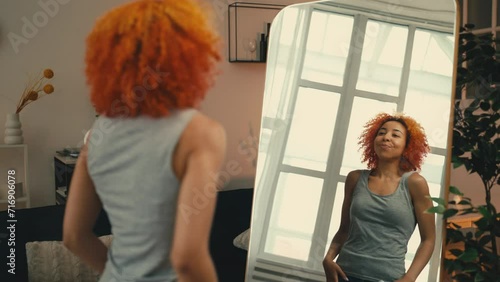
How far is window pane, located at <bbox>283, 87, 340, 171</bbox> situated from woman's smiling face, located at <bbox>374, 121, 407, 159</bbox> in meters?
0.12

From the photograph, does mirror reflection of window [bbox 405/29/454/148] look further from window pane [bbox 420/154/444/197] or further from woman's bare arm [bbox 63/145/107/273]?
woman's bare arm [bbox 63/145/107/273]

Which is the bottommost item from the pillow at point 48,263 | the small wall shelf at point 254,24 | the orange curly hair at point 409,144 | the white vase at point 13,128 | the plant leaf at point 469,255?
the pillow at point 48,263

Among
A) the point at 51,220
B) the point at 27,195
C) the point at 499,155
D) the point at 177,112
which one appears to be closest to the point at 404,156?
the point at 499,155

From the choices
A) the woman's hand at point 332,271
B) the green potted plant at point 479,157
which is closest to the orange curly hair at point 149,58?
the woman's hand at point 332,271

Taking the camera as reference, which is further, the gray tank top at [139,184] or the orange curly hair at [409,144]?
the orange curly hair at [409,144]

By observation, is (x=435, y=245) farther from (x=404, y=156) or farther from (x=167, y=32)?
(x=167, y=32)

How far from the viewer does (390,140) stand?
43.1 inches

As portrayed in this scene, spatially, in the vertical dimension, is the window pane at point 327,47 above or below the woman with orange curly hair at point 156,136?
above

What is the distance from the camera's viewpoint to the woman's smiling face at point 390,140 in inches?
42.6

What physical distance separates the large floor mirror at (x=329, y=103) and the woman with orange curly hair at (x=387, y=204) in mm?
19

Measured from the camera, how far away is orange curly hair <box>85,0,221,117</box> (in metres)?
0.73

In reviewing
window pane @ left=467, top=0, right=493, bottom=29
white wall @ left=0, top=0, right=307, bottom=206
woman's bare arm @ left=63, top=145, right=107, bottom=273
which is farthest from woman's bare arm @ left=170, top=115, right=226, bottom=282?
window pane @ left=467, top=0, right=493, bottom=29

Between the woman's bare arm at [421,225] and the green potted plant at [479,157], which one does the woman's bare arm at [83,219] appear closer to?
the woman's bare arm at [421,225]

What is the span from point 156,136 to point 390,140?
22.0 inches
